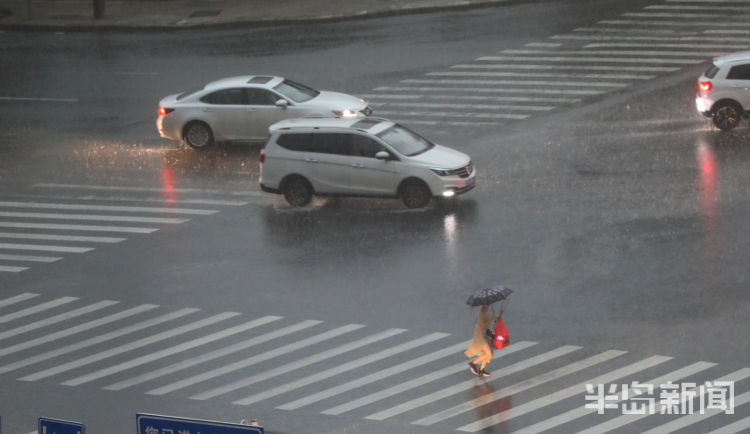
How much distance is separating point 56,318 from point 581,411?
29.1 feet

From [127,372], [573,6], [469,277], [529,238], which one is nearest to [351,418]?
[127,372]

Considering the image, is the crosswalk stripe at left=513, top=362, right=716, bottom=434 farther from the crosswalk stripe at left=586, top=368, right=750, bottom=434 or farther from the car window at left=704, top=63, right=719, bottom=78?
the car window at left=704, top=63, right=719, bottom=78

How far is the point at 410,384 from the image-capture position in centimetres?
1716

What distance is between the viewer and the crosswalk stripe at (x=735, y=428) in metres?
15.3

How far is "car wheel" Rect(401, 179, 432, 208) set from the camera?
24.8m

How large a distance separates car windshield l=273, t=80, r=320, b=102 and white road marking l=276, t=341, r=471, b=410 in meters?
12.5

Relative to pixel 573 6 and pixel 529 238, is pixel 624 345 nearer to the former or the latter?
pixel 529 238

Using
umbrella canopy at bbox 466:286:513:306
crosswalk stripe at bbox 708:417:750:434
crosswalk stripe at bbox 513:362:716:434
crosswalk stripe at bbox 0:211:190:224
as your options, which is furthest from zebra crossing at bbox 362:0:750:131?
crosswalk stripe at bbox 708:417:750:434

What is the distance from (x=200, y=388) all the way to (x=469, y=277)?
5.34 meters

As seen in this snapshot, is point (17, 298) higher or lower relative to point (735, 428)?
higher

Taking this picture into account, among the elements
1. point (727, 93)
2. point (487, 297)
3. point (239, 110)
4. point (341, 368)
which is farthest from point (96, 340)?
point (727, 93)

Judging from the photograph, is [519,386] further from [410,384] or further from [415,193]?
[415,193]

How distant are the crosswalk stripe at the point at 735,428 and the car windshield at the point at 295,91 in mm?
16167

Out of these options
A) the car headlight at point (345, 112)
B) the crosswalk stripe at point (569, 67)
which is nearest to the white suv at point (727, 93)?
the crosswalk stripe at point (569, 67)
